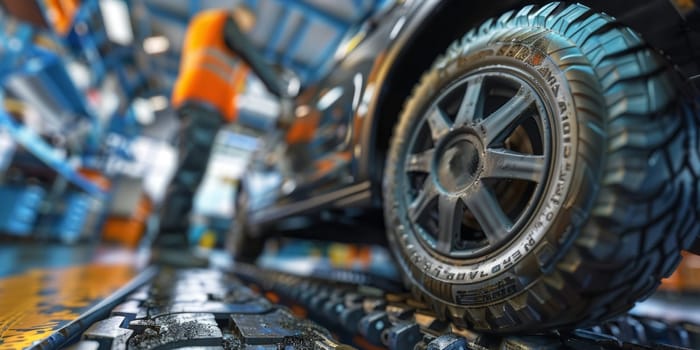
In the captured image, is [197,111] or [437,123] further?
[197,111]

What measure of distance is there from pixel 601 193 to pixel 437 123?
1.47ft

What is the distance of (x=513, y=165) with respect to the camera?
0.72 m

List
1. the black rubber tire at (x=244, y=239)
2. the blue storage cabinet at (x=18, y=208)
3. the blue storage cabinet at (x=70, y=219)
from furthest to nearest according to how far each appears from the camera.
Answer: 1. the blue storage cabinet at (x=70, y=219)
2. the blue storage cabinet at (x=18, y=208)
3. the black rubber tire at (x=244, y=239)

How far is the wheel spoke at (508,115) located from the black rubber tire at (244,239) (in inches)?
105

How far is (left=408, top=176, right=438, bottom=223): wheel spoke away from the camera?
2.97ft

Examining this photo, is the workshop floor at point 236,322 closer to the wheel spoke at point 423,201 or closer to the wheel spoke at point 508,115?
the wheel spoke at point 423,201

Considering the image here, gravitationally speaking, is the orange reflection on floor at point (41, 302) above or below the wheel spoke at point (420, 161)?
below

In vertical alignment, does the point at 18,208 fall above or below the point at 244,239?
above

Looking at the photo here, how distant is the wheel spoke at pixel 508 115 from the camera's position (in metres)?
0.73

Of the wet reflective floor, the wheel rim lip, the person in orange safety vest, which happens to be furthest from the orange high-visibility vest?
the wheel rim lip

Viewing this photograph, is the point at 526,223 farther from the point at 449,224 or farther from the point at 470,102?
the point at 470,102

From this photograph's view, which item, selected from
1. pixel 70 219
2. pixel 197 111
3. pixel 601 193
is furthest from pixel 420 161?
pixel 70 219

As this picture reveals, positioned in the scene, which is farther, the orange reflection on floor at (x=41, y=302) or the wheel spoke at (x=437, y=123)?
the wheel spoke at (x=437, y=123)

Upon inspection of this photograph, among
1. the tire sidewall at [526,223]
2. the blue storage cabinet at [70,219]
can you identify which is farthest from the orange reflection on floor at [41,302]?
the blue storage cabinet at [70,219]
